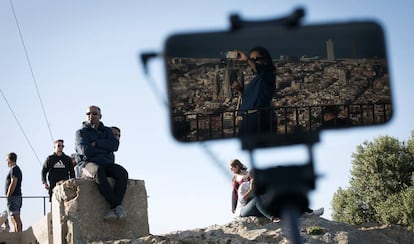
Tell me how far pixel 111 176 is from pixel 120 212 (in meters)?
0.48

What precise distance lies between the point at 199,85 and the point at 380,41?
20.0 inches

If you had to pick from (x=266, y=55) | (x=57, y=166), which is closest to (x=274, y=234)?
(x=57, y=166)

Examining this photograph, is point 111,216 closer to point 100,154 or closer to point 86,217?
point 86,217

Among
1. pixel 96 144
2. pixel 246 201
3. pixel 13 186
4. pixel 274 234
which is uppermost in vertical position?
pixel 96 144

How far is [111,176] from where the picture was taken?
9.25 m

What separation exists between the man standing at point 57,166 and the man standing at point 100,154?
1.65 metres

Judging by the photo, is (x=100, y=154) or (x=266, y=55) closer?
(x=266, y=55)

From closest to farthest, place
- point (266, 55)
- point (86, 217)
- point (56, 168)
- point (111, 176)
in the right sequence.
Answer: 1. point (266, 55)
2. point (111, 176)
3. point (86, 217)
4. point (56, 168)

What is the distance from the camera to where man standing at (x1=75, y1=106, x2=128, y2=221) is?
887 cm

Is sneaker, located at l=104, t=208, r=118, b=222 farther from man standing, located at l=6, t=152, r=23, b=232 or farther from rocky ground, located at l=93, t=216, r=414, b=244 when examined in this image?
man standing, located at l=6, t=152, r=23, b=232

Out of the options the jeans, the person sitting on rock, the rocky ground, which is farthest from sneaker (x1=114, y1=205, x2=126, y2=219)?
the person sitting on rock

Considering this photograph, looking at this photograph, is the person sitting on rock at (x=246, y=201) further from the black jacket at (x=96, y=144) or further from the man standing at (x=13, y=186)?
→ the man standing at (x=13, y=186)

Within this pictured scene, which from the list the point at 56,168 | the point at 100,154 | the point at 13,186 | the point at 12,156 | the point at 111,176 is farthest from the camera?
the point at 12,156

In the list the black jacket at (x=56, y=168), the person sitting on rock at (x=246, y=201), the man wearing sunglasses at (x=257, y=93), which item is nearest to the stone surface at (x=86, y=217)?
the black jacket at (x=56, y=168)
